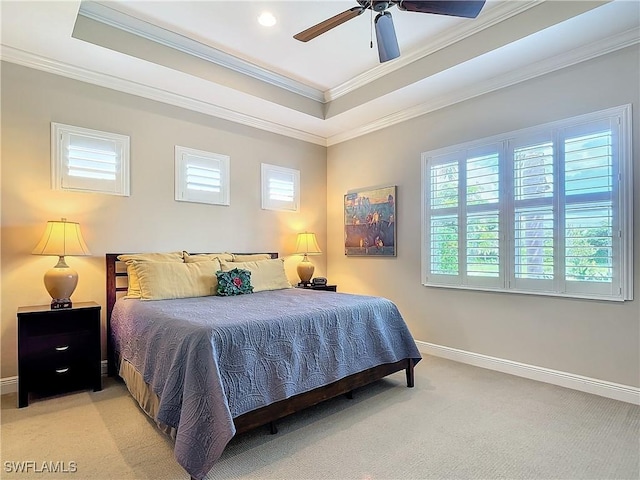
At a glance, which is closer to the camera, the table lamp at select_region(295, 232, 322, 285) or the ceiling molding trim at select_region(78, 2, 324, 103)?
the ceiling molding trim at select_region(78, 2, 324, 103)

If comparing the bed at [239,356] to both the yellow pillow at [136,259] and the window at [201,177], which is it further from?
the window at [201,177]

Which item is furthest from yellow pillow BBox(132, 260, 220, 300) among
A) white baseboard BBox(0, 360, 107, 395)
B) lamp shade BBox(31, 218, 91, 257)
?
white baseboard BBox(0, 360, 107, 395)

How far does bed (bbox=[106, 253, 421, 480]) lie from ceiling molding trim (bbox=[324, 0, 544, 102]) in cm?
246

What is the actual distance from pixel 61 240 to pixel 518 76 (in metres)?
4.30

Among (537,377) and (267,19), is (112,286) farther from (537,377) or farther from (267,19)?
(537,377)

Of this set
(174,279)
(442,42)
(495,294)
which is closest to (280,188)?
(174,279)

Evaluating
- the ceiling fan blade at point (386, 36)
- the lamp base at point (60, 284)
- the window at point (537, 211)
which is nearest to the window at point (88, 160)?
the lamp base at point (60, 284)

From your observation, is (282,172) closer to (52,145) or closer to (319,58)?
(319,58)

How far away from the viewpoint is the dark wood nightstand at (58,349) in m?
2.76

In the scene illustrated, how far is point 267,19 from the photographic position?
3.11 m

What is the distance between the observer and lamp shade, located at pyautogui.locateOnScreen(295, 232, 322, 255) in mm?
4849

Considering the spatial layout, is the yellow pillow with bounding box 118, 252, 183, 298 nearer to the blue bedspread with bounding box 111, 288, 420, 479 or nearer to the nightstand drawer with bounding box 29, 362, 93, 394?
the blue bedspread with bounding box 111, 288, 420, 479

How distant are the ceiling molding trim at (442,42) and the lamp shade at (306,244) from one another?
5.86ft

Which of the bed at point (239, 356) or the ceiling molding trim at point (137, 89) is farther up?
the ceiling molding trim at point (137, 89)
